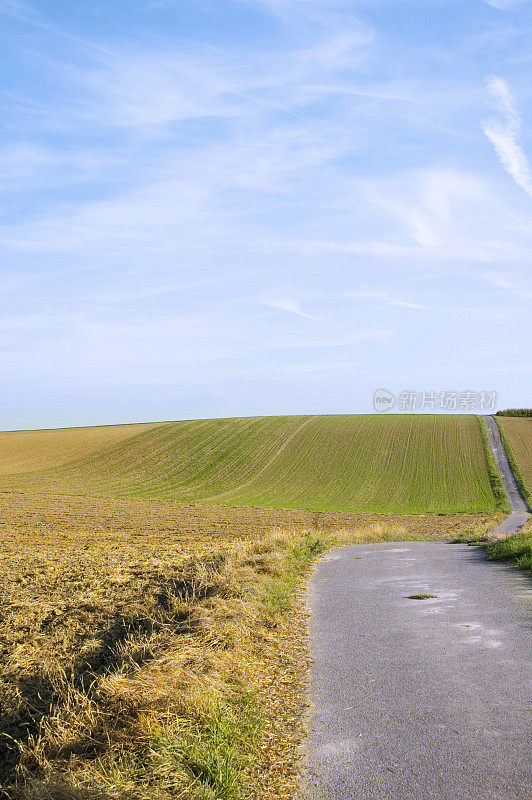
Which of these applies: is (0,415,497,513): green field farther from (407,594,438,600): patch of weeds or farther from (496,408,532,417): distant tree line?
(407,594,438,600): patch of weeds

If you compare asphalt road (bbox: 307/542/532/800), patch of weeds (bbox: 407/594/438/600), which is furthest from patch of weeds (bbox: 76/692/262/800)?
patch of weeds (bbox: 407/594/438/600)

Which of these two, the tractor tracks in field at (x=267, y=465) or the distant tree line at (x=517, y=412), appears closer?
the tractor tracks in field at (x=267, y=465)

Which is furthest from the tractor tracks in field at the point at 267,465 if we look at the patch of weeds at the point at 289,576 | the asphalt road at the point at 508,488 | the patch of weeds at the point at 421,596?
the patch of weeds at the point at 421,596

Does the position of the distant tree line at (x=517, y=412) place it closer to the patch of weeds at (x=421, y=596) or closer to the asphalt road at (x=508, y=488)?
the asphalt road at (x=508, y=488)

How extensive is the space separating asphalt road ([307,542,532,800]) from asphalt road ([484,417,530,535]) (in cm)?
2007

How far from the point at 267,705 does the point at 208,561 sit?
27.7ft

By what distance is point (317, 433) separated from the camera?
72.4 meters

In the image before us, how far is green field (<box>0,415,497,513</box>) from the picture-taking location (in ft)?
166

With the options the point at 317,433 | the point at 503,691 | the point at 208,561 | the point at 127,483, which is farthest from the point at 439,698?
the point at 317,433

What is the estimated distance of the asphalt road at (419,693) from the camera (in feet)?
15.7

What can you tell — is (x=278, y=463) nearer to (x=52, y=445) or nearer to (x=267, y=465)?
(x=267, y=465)

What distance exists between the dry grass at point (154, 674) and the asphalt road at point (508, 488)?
19967mm

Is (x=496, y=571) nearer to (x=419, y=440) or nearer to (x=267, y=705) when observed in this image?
(x=267, y=705)

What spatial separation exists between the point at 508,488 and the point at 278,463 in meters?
20.3
